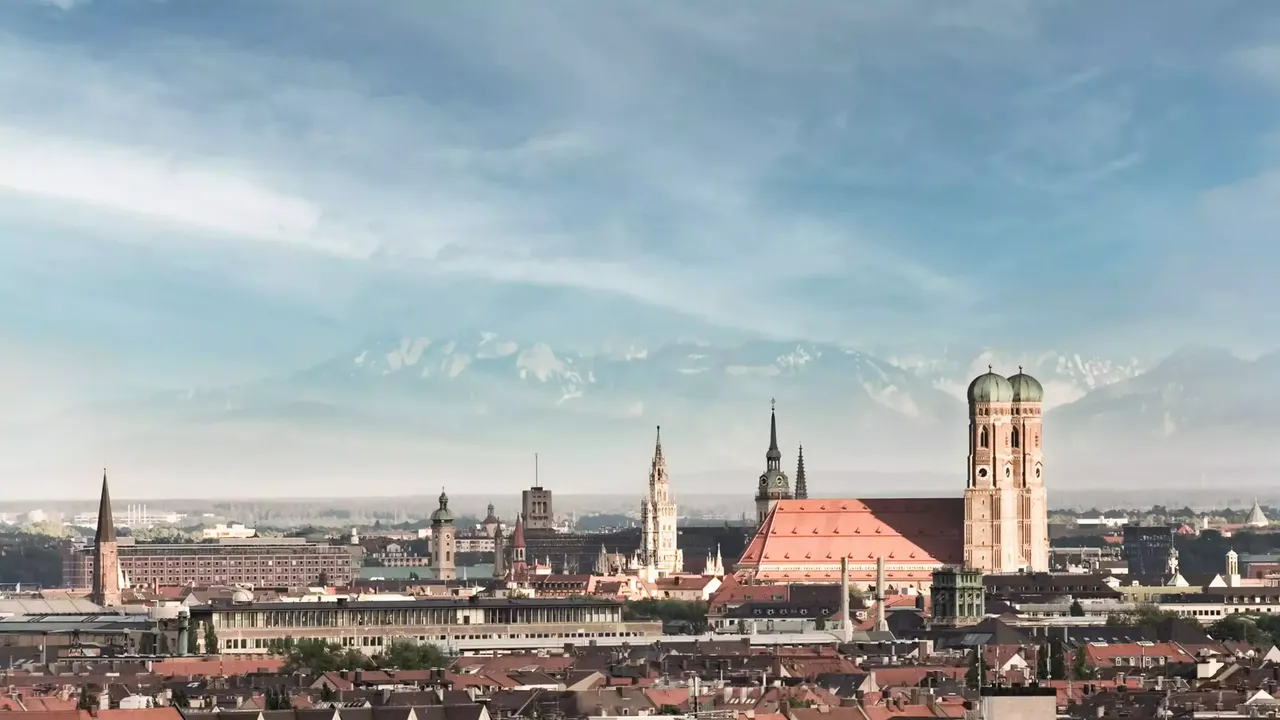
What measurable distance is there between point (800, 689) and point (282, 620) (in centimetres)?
5839

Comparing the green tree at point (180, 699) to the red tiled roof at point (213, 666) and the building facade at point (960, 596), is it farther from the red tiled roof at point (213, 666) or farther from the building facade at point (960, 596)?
the building facade at point (960, 596)

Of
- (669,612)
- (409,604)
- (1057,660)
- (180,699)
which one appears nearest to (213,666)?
(180,699)

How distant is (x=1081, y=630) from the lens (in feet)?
479

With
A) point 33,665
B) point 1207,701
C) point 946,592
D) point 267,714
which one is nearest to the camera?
point 267,714

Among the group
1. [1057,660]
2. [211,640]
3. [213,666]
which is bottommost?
[213,666]

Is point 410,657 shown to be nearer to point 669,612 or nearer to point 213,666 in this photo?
point 213,666

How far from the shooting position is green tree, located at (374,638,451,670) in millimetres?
127062

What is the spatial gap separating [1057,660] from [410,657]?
87.7 ft

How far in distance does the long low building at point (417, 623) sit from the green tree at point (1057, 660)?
2752cm

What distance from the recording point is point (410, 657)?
130 meters

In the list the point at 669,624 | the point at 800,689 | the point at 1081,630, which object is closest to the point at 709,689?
the point at 800,689

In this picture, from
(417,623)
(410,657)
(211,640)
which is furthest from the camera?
(417,623)

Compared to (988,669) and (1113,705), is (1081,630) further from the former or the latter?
(1113,705)

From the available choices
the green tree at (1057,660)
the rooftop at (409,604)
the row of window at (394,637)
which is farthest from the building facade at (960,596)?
the green tree at (1057,660)
